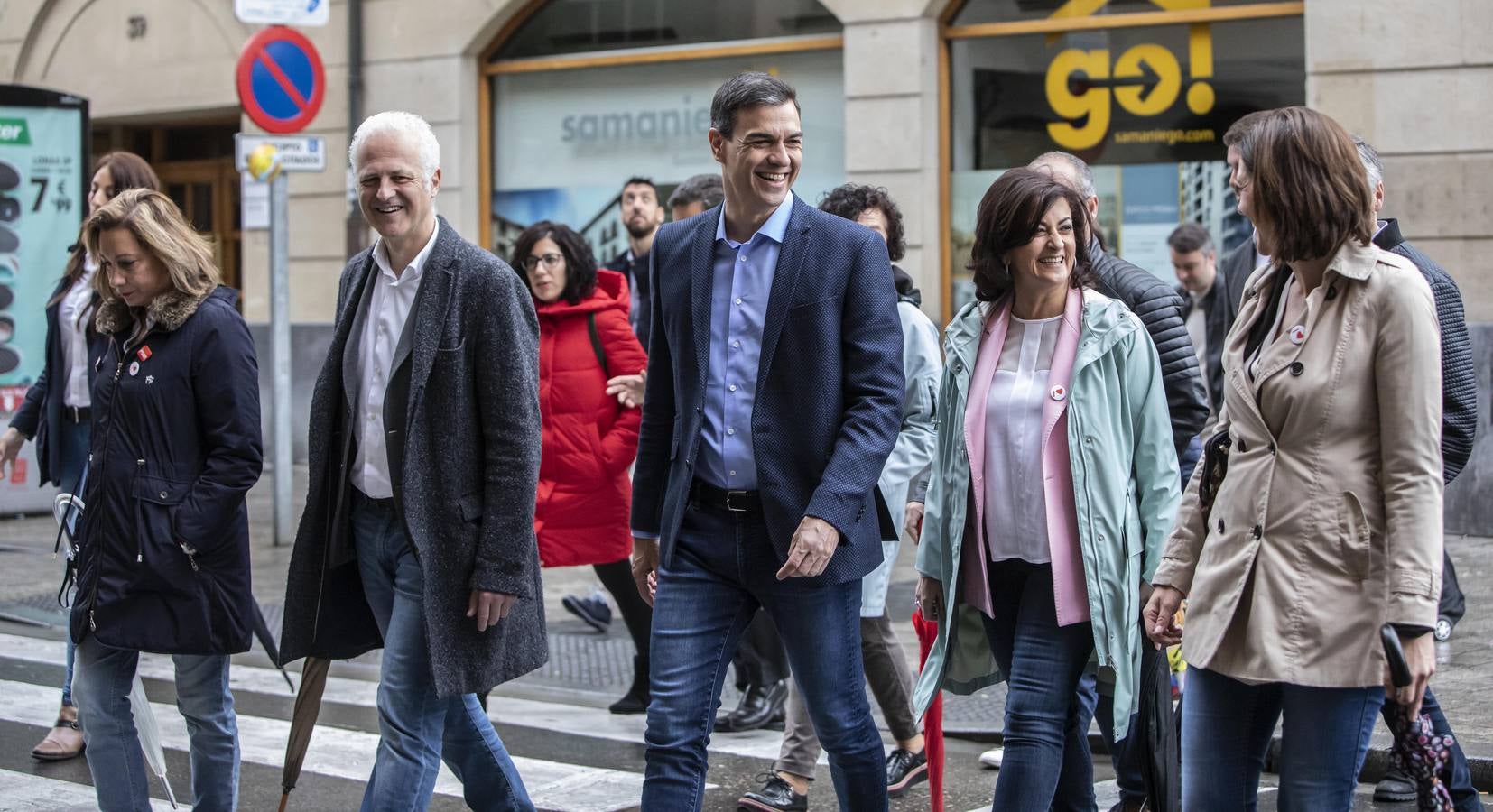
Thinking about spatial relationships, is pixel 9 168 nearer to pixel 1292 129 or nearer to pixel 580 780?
pixel 580 780

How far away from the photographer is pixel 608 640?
333 inches

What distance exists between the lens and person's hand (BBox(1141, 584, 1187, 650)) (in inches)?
145

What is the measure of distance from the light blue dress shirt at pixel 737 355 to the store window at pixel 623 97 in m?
9.08

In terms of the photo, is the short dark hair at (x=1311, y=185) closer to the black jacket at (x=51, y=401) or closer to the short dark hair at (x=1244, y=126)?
the short dark hair at (x=1244, y=126)

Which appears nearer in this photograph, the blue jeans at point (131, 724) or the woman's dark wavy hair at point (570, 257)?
the blue jeans at point (131, 724)

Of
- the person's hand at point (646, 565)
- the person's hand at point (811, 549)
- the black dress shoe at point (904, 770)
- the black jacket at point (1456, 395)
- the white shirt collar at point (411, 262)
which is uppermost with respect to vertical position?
the white shirt collar at point (411, 262)

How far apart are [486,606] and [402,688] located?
0.26 m

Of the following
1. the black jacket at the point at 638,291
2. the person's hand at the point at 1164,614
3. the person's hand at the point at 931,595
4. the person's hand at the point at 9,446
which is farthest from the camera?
the black jacket at the point at 638,291

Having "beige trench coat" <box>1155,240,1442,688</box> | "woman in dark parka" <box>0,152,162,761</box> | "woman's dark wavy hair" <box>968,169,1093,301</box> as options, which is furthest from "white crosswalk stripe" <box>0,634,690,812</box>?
"beige trench coat" <box>1155,240,1442,688</box>

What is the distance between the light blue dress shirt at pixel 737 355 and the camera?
162 inches

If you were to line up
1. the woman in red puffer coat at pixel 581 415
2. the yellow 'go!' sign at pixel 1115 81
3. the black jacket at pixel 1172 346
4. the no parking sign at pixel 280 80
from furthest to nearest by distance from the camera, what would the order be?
the yellow 'go!' sign at pixel 1115 81 → the no parking sign at pixel 280 80 → the woman in red puffer coat at pixel 581 415 → the black jacket at pixel 1172 346

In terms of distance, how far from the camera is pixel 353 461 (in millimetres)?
4254

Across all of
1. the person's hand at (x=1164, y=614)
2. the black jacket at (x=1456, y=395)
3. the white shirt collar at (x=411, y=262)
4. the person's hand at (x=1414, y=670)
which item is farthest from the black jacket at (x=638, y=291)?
the person's hand at (x=1414, y=670)

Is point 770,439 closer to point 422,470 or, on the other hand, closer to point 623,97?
point 422,470
